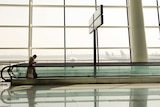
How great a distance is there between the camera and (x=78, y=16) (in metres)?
16.5

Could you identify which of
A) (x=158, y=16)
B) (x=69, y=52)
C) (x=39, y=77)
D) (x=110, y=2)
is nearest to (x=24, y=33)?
(x=69, y=52)

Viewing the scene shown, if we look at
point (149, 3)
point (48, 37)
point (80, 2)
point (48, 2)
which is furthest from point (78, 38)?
point (149, 3)

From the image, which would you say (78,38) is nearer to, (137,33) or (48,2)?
(48,2)

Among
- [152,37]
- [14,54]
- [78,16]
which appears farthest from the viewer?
[152,37]

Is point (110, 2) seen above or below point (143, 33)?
above

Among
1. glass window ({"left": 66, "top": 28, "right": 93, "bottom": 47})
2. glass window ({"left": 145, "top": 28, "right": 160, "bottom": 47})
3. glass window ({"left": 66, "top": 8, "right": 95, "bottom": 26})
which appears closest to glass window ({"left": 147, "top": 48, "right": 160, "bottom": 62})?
glass window ({"left": 145, "top": 28, "right": 160, "bottom": 47})

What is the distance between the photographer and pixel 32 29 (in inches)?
633

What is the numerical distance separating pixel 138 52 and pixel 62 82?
27.2ft

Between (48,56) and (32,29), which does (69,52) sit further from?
(32,29)

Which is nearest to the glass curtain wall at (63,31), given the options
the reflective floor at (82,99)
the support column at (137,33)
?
the support column at (137,33)

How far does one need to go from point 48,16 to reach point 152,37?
7.34 m

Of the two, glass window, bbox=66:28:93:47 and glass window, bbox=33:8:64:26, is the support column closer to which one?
glass window, bbox=66:28:93:47

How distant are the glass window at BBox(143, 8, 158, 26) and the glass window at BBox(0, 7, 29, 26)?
27.2ft

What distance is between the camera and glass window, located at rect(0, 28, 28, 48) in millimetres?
15531
